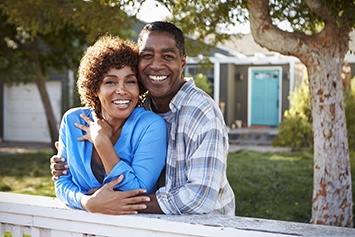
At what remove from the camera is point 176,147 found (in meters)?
2.46

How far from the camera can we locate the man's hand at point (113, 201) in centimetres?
229

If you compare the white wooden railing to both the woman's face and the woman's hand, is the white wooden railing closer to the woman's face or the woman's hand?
the woman's hand

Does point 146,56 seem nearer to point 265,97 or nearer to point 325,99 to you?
point 325,99

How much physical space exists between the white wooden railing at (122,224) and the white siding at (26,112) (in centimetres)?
1389

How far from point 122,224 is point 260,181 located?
5586 mm

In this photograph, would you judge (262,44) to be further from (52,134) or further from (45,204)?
(52,134)

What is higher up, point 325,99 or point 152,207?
point 325,99

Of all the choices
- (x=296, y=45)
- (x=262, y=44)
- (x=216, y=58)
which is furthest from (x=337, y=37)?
(x=216, y=58)

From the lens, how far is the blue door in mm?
17312

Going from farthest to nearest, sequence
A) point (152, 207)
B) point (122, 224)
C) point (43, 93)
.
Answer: point (43, 93)
point (152, 207)
point (122, 224)

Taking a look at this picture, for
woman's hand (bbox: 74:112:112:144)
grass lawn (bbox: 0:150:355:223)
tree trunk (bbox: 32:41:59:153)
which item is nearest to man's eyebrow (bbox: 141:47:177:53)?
woman's hand (bbox: 74:112:112:144)

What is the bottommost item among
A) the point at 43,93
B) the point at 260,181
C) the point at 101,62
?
the point at 260,181

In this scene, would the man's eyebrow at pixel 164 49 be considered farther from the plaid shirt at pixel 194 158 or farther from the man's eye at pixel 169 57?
the plaid shirt at pixel 194 158

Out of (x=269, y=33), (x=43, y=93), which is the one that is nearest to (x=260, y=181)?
(x=269, y=33)
